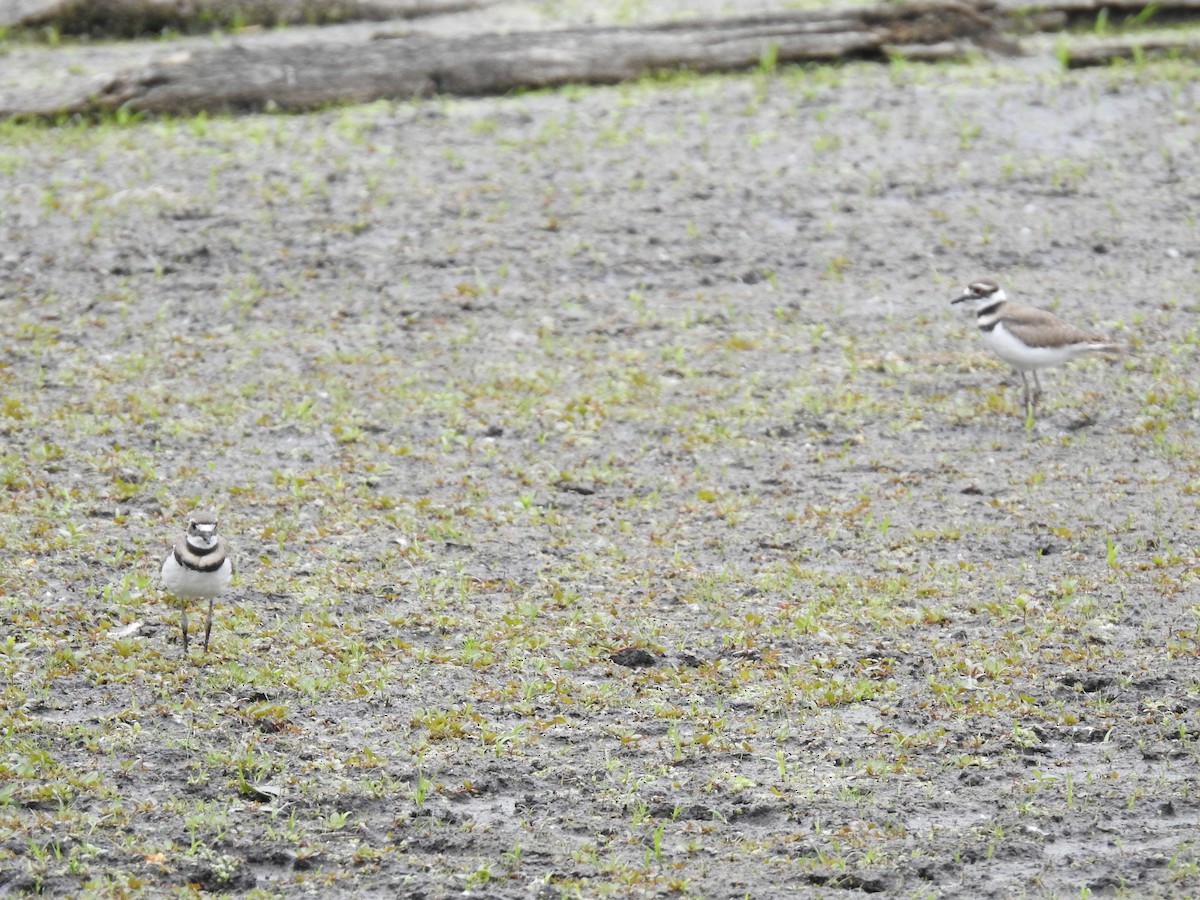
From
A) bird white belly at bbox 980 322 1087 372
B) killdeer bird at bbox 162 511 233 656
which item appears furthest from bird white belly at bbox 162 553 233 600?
bird white belly at bbox 980 322 1087 372

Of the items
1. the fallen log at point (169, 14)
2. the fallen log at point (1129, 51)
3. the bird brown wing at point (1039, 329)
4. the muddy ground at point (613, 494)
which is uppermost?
the fallen log at point (169, 14)

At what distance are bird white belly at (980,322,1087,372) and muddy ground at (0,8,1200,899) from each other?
1.36ft

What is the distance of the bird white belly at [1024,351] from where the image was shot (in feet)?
31.7

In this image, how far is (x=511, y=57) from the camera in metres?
14.6

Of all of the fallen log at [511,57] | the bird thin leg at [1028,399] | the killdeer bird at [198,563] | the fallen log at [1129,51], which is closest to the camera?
the killdeer bird at [198,563]

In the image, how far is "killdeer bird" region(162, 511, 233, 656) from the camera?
6902 millimetres

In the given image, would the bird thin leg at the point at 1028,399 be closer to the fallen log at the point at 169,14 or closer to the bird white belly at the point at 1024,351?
the bird white belly at the point at 1024,351

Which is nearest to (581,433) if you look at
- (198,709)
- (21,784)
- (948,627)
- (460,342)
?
(460,342)

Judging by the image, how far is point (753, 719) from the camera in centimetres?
686

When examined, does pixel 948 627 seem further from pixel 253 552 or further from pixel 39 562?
pixel 39 562

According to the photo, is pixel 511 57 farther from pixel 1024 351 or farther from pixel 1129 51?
pixel 1024 351

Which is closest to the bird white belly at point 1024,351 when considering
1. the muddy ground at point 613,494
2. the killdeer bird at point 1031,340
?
the killdeer bird at point 1031,340

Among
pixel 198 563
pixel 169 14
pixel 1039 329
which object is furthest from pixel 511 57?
pixel 198 563

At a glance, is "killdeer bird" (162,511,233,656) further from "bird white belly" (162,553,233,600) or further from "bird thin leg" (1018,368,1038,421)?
"bird thin leg" (1018,368,1038,421)
